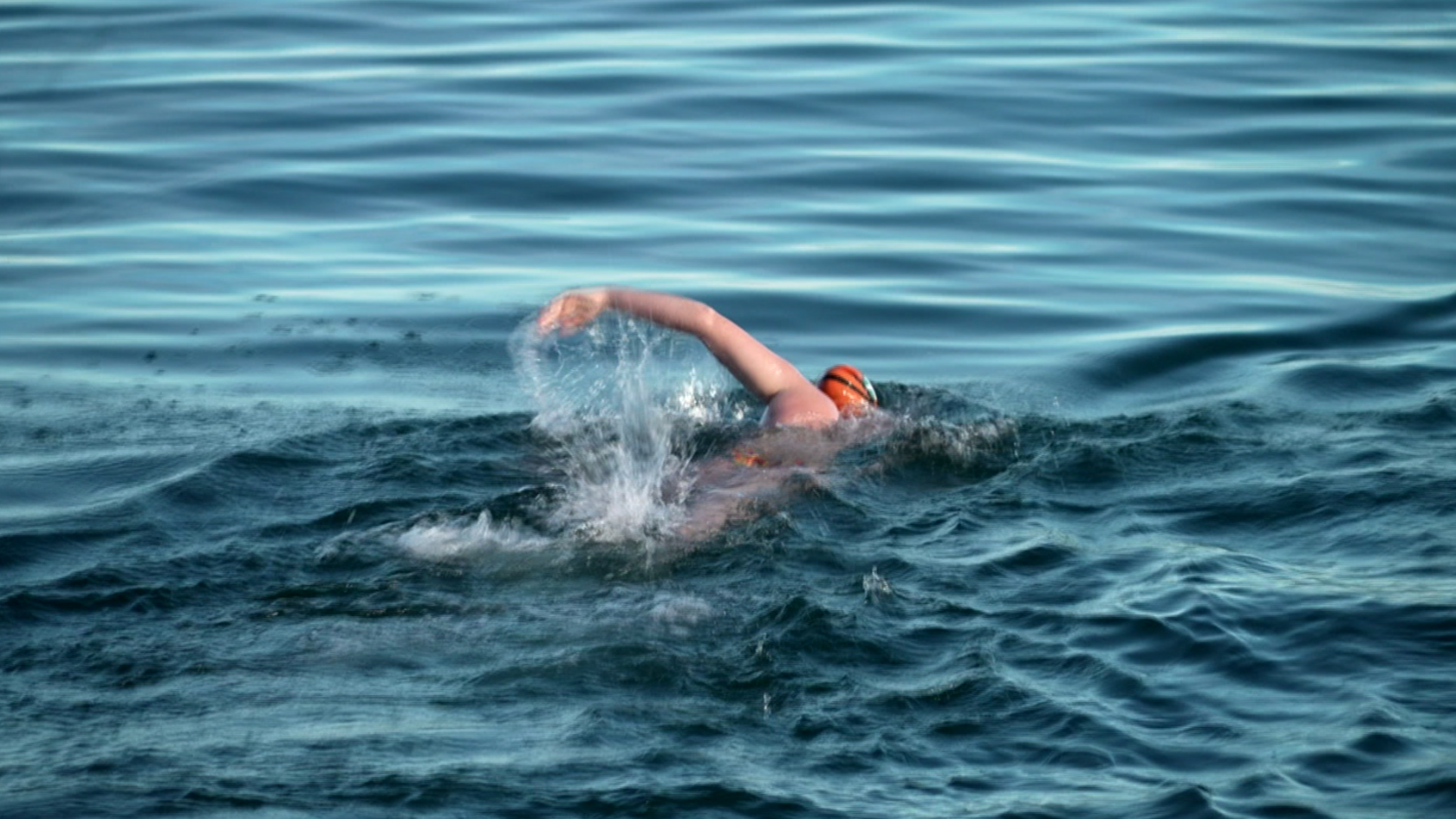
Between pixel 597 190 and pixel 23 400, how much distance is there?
553 cm

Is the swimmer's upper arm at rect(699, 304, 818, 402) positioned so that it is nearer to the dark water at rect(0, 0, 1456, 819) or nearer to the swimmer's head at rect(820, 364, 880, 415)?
the swimmer's head at rect(820, 364, 880, 415)

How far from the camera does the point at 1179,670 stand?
5.77 m

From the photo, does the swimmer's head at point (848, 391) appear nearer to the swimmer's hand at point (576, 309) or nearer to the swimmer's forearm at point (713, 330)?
the swimmer's forearm at point (713, 330)

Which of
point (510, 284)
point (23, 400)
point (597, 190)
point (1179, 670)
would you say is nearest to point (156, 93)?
point (597, 190)

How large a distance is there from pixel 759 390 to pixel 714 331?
1.32ft

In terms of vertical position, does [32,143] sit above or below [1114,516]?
above

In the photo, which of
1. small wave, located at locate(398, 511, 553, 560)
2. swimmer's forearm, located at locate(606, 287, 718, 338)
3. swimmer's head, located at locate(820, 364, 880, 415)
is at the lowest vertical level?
small wave, located at locate(398, 511, 553, 560)

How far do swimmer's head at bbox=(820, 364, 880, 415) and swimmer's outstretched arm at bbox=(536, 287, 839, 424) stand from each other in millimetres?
119

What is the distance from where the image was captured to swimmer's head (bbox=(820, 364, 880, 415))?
27.5 ft

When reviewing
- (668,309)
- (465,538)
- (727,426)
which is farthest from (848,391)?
(465,538)

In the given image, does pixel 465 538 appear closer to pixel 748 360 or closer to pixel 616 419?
pixel 748 360

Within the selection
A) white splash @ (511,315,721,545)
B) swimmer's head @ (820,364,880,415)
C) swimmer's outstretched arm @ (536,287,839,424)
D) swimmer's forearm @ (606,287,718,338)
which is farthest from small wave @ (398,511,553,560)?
swimmer's head @ (820,364,880,415)

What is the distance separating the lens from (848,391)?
8391mm

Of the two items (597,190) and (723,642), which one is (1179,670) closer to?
(723,642)
